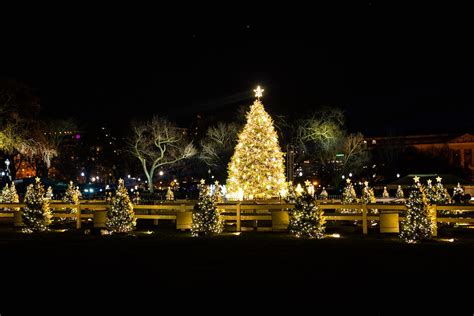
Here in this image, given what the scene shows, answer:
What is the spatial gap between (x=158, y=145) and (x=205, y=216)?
139 feet

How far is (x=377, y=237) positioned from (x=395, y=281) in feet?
33.1

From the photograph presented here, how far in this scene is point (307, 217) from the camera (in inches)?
860

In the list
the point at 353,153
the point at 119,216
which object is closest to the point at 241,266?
the point at 119,216

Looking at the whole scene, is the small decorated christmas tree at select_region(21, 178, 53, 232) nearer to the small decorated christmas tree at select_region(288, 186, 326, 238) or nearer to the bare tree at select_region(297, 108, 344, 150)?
the small decorated christmas tree at select_region(288, 186, 326, 238)

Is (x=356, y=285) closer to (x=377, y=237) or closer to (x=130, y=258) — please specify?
(x=130, y=258)

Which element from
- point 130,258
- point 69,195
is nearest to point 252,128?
point 69,195

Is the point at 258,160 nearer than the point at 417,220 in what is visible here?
No

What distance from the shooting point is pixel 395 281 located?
11852 millimetres

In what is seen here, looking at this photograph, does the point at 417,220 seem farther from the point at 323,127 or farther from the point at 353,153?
the point at 353,153

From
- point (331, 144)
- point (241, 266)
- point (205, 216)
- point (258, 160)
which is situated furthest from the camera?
point (331, 144)

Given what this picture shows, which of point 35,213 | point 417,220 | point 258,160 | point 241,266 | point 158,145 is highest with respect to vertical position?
point 158,145

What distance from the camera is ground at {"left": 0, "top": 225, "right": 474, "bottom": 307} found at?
36.1ft

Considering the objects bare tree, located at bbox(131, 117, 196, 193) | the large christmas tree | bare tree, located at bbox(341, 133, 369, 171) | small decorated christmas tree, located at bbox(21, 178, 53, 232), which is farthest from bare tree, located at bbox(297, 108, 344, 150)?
small decorated christmas tree, located at bbox(21, 178, 53, 232)

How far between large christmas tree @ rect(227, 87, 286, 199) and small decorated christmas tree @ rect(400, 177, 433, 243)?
→ 1551 cm
